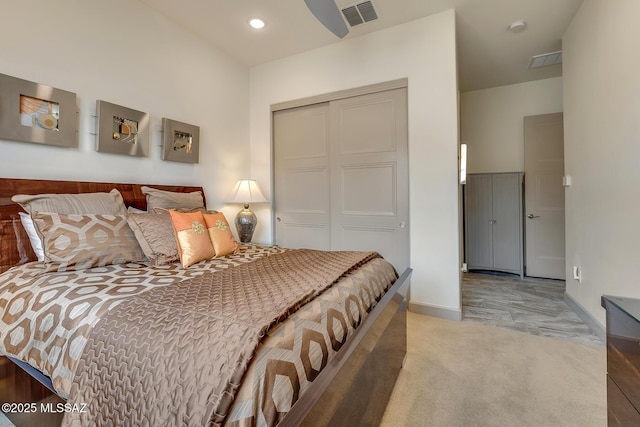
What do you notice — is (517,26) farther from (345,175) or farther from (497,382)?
(497,382)

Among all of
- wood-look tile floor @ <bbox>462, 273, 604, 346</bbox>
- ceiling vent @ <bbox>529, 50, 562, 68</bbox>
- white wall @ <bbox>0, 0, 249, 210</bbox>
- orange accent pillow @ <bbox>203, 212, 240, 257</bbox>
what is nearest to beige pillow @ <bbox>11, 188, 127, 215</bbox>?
white wall @ <bbox>0, 0, 249, 210</bbox>

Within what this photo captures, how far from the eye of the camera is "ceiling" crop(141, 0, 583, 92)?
2615 millimetres

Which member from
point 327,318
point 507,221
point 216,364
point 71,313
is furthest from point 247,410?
point 507,221

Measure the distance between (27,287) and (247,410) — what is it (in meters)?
1.42

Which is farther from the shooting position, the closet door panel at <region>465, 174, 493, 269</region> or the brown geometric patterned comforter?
the closet door panel at <region>465, 174, 493, 269</region>

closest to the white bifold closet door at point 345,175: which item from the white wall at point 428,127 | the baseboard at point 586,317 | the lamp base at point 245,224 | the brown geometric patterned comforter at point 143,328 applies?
the white wall at point 428,127

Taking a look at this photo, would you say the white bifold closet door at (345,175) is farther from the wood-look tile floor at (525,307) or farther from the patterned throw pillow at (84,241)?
the patterned throw pillow at (84,241)

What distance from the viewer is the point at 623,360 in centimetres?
91

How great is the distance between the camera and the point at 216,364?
0.75 meters

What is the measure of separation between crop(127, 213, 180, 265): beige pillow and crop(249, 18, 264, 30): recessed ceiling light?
218cm

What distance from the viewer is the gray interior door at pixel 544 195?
4.07 metres

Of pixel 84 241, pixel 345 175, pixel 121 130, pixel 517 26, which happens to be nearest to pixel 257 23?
pixel 121 130

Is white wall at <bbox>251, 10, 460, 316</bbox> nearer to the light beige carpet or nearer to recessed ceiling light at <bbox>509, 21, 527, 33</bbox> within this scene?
the light beige carpet

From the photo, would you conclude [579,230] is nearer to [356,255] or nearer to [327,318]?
[356,255]
